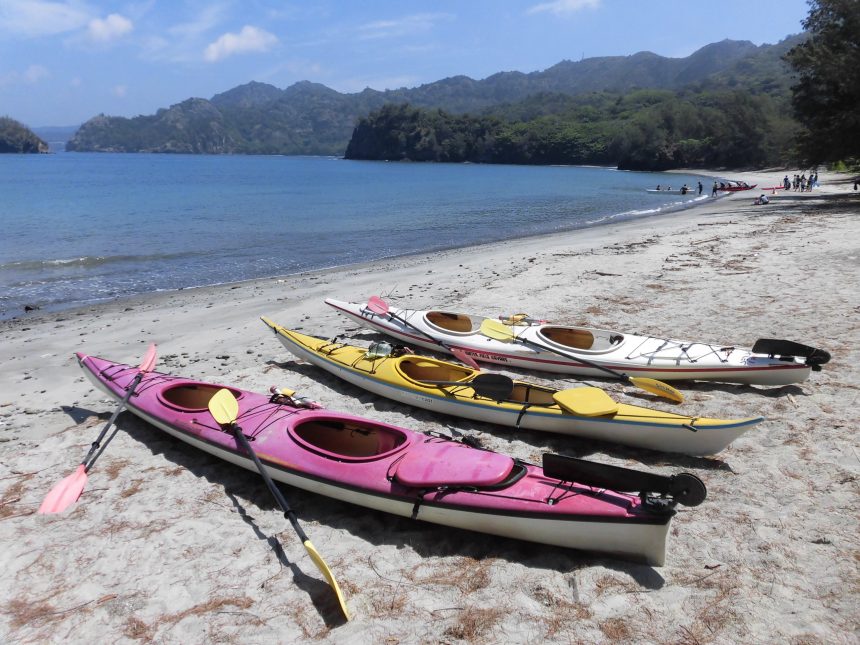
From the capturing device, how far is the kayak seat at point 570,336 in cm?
744

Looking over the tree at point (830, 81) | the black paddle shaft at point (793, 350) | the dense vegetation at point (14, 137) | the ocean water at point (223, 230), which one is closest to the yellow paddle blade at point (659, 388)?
the black paddle shaft at point (793, 350)

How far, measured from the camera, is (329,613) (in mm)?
3555

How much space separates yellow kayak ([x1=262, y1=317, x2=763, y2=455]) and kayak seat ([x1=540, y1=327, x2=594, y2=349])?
5.26 ft

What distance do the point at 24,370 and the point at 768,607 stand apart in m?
9.33

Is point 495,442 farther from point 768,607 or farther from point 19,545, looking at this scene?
point 19,545

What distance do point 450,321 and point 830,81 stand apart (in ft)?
69.4

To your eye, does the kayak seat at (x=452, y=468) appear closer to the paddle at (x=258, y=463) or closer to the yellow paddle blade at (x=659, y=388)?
the paddle at (x=258, y=463)

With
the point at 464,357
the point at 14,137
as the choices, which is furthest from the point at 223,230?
the point at 14,137

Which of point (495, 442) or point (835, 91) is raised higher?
point (835, 91)

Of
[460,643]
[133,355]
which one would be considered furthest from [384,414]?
[133,355]

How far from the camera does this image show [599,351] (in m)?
6.96

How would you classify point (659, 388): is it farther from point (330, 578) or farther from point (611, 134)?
point (611, 134)

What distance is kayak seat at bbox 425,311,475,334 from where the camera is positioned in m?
8.11

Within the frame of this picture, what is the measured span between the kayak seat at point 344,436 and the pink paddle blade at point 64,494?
71.6 inches
